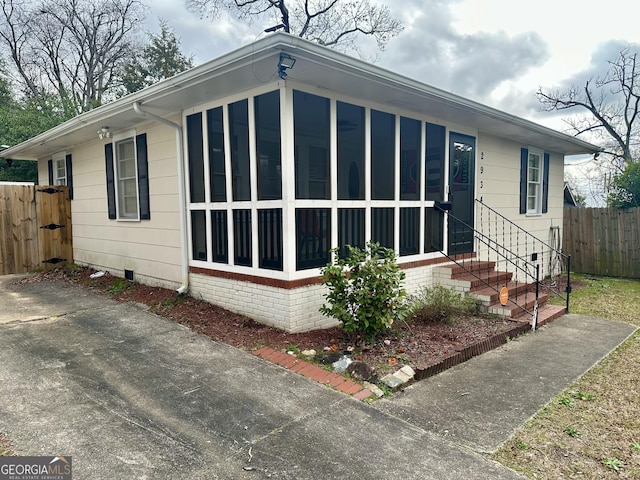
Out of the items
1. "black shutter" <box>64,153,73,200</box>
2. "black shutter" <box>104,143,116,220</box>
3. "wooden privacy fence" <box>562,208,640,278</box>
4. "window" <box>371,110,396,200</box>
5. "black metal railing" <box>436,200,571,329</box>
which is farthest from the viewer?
"wooden privacy fence" <box>562,208,640,278</box>

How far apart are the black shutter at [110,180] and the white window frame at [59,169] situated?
2426 mm

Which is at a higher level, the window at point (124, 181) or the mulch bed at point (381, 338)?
the window at point (124, 181)

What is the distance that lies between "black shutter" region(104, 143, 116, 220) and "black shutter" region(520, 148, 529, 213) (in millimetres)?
8222

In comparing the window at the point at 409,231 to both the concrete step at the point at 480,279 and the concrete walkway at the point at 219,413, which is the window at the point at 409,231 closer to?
the concrete step at the point at 480,279

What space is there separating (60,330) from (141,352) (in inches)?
56.2

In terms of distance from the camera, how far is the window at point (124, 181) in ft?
22.4

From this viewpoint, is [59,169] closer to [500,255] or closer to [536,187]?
[500,255]

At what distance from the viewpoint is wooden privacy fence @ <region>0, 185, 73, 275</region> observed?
→ 8.20 m

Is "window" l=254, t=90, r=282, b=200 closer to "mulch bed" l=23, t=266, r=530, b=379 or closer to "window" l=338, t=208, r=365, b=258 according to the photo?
"window" l=338, t=208, r=365, b=258

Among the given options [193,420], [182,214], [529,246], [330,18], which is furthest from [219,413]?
[330,18]

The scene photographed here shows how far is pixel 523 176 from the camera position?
340 inches

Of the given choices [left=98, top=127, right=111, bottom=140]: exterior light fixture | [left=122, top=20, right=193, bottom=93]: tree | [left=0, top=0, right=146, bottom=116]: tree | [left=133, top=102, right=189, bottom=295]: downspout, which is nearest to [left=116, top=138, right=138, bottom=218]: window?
[left=98, top=127, right=111, bottom=140]: exterior light fixture

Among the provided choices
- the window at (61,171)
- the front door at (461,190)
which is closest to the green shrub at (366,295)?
the front door at (461,190)

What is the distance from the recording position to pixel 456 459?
2475mm
